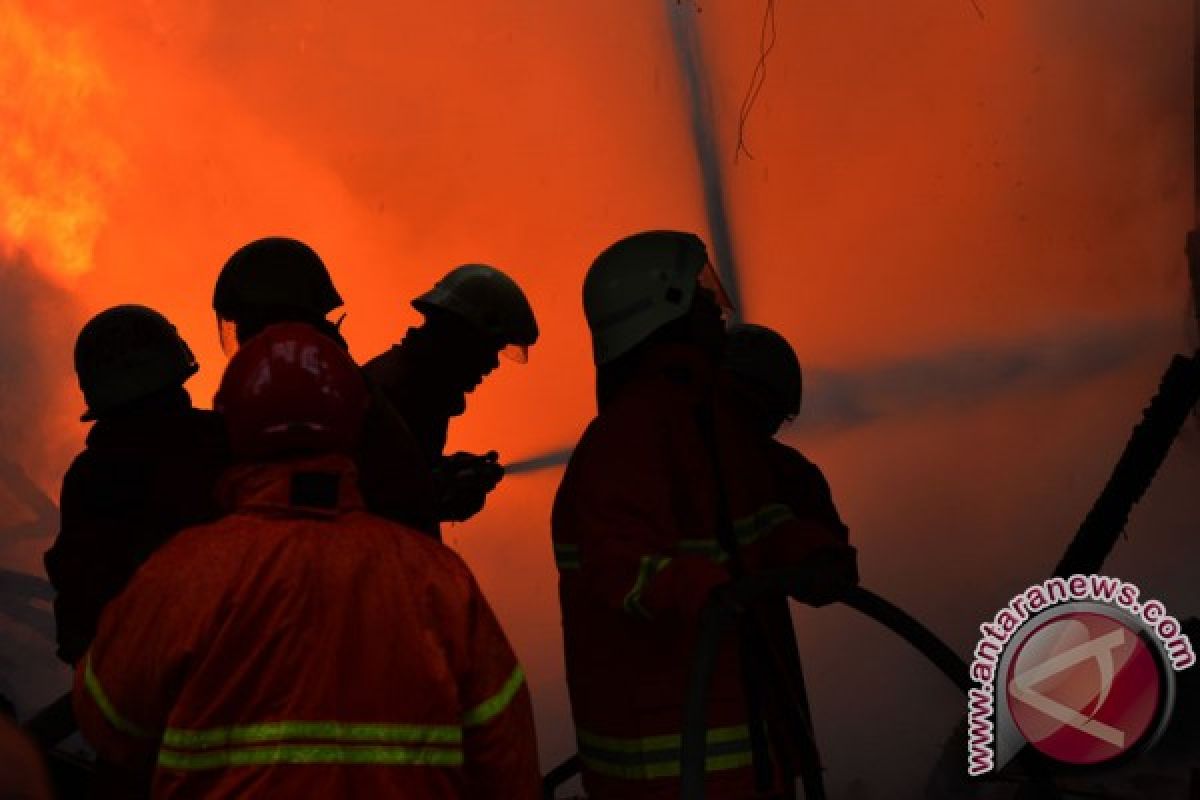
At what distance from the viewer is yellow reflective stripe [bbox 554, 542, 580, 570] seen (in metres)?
2.80

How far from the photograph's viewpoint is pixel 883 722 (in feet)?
20.5

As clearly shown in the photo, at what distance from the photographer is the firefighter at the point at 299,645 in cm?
208

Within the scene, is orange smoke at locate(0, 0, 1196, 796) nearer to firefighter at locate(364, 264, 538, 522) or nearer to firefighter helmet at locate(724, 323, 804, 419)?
firefighter helmet at locate(724, 323, 804, 419)

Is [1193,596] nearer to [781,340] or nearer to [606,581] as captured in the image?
[781,340]

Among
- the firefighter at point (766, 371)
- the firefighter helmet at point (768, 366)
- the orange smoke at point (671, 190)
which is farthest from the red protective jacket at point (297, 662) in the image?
the orange smoke at point (671, 190)

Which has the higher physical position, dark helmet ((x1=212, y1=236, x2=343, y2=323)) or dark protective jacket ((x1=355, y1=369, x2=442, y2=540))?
dark helmet ((x1=212, y1=236, x2=343, y2=323))

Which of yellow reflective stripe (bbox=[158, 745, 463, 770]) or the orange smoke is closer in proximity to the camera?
yellow reflective stripe (bbox=[158, 745, 463, 770])

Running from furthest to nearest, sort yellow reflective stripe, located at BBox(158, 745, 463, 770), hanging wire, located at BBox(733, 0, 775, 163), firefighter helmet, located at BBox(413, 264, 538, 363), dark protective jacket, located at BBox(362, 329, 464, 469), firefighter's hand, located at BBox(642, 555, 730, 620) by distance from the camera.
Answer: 1. hanging wire, located at BBox(733, 0, 775, 163)
2. firefighter helmet, located at BBox(413, 264, 538, 363)
3. dark protective jacket, located at BBox(362, 329, 464, 469)
4. firefighter's hand, located at BBox(642, 555, 730, 620)
5. yellow reflective stripe, located at BBox(158, 745, 463, 770)

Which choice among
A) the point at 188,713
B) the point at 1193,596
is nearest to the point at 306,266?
the point at 188,713

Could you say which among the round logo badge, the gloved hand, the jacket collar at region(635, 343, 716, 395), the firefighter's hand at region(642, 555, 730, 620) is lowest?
the round logo badge

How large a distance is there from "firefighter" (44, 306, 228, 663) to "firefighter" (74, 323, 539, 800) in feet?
1.61

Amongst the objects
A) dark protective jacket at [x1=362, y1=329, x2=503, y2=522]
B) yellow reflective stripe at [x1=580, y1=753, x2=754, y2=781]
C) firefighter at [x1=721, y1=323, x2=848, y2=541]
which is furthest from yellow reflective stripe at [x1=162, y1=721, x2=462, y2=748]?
firefighter at [x1=721, y1=323, x2=848, y2=541]

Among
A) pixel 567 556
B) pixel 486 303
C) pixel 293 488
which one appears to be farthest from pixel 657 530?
pixel 486 303

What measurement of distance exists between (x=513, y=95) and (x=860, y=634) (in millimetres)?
2717
